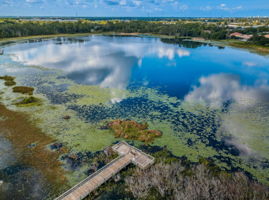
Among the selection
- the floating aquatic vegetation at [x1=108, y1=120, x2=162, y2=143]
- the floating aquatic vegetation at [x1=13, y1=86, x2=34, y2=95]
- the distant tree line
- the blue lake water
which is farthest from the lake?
the distant tree line

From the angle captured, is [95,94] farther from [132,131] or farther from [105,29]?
[105,29]

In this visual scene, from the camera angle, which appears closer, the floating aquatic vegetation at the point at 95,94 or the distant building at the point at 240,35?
the floating aquatic vegetation at the point at 95,94

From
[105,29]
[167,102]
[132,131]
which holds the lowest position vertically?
[132,131]

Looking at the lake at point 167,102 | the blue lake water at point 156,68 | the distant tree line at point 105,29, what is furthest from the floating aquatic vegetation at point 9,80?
the distant tree line at point 105,29

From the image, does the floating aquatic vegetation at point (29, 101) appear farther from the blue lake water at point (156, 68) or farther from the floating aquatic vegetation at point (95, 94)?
the blue lake water at point (156, 68)

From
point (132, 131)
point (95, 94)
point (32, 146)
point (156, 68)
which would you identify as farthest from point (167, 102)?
point (156, 68)

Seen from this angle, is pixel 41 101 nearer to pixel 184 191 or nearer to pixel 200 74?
pixel 184 191

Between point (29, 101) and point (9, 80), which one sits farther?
point (9, 80)
